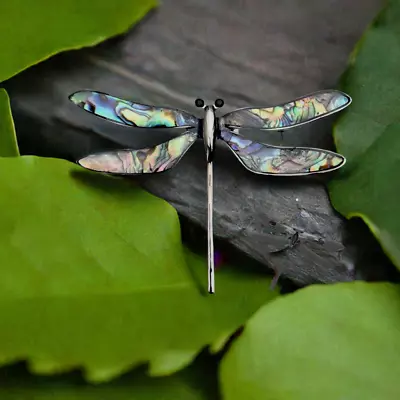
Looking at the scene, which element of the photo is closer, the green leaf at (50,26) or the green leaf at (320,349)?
the green leaf at (320,349)

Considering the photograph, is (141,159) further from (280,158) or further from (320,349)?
(320,349)

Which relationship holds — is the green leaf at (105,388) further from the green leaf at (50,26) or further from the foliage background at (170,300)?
the green leaf at (50,26)

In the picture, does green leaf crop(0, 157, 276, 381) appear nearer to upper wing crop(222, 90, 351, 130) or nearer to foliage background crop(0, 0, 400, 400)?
foliage background crop(0, 0, 400, 400)

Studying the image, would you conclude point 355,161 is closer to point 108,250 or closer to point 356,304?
point 356,304

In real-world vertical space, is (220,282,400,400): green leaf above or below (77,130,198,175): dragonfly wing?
below

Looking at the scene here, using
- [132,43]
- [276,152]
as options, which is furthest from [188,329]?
[132,43]

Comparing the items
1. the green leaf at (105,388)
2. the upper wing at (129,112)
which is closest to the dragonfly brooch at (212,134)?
the upper wing at (129,112)

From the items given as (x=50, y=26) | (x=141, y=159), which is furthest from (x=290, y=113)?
(x=50, y=26)

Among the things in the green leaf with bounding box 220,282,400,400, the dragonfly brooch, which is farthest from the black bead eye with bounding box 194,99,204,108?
the green leaf with bounding box 220,282,400,400
